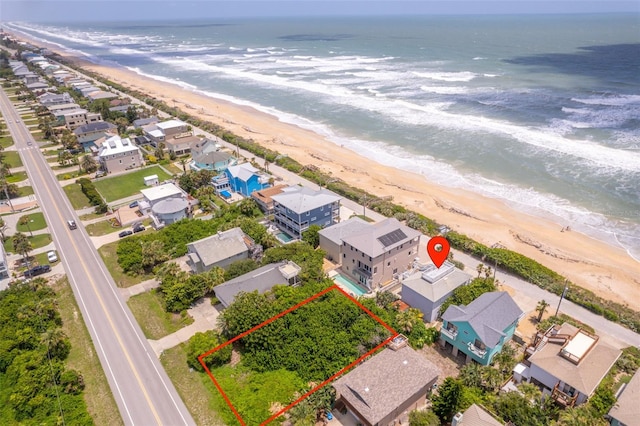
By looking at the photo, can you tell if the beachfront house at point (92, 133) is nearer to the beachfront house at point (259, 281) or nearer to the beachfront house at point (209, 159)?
the beachfront house at point (209, 159)

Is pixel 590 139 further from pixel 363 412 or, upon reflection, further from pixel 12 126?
pixel 12 126

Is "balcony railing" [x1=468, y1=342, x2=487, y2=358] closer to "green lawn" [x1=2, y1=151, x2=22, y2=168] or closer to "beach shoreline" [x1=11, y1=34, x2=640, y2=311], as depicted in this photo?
"beach shoreline" [x1=11, y1=34, x2=640, y2=311]

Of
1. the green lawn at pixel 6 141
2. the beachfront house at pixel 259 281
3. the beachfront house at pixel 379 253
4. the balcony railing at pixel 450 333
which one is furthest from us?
the green lawn at pixel 6 141

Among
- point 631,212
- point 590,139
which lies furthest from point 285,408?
point 590,139

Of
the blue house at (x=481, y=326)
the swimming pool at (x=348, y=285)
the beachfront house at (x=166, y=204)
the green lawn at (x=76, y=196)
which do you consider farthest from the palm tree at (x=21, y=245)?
the blue house at (x=481, y=326)

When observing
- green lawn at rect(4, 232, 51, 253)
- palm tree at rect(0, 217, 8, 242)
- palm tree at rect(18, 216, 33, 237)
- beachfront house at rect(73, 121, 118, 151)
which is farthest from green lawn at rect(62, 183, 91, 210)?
beachfront house at rect(73, 121, 118, 151)

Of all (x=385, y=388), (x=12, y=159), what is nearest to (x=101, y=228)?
(x=12, y=159)
